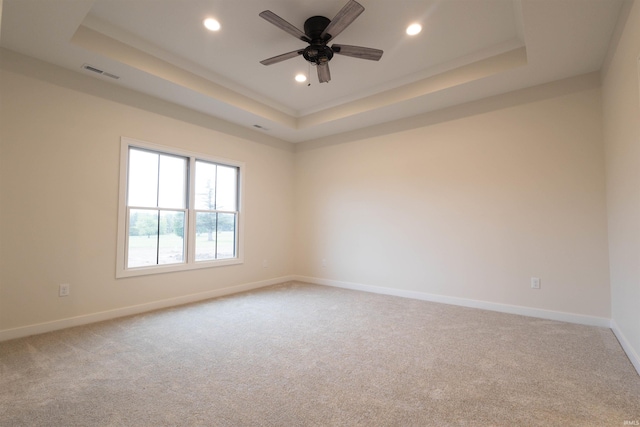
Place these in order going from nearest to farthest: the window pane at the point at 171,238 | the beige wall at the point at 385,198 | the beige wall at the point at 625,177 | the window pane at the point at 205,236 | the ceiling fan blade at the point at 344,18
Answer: the beige wall at the point at 625,177, the ceiling fan blade at the point at 344,18, the beige wall at the point at 385,198, the window pane at the point at 171,238, the window pane at the point at 205,236

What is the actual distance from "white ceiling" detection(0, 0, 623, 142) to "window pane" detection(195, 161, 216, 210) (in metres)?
0.84

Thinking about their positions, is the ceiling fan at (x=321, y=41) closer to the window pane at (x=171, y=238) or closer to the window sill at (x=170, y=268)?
the window pane at (x=171, y=238)

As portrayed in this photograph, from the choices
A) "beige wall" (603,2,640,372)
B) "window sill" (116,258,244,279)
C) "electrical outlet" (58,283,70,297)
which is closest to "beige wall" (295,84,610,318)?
"beige wall" (603,2,640,372)

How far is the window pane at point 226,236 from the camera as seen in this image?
16.1 ft

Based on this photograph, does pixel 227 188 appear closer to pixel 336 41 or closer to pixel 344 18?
pixel 336 41

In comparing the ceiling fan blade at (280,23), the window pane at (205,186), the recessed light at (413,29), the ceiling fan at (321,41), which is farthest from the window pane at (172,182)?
the recessed light at (413,29)

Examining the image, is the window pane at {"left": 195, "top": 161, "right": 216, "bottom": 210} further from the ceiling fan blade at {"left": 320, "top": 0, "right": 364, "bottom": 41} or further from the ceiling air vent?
the ceiling fan blade at {"left": 320, "top": 0, "right": 364, "bottom": 41}

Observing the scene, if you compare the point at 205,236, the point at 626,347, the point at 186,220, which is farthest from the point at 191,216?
the point at 626,347

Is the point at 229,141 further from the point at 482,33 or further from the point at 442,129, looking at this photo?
the point at 482,33

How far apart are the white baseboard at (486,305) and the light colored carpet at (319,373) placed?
0.53 feet

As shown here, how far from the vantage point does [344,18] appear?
98.0 inches

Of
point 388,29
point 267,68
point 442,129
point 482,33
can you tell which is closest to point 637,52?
point 482,33

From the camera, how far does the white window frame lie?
3684 millimetres

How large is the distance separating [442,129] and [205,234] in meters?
3.95
